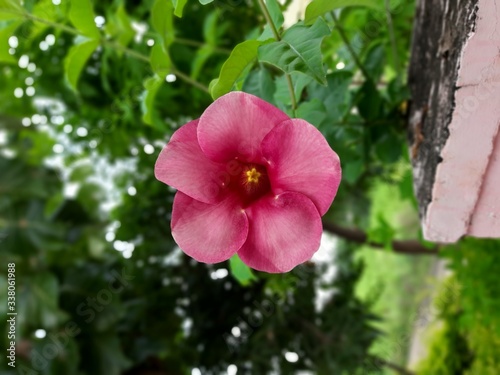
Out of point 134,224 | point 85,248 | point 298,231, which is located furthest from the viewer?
point 85,248

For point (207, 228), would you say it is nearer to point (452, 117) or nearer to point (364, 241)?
point (452, 117)

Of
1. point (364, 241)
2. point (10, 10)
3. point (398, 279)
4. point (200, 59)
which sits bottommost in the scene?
point (398, 279)

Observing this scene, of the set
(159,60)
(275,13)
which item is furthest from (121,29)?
(275,13)

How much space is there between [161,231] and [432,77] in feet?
1.82

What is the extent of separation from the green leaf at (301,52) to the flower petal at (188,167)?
5cm

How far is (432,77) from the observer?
406 millimetres

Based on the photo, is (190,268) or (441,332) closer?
(190,268)

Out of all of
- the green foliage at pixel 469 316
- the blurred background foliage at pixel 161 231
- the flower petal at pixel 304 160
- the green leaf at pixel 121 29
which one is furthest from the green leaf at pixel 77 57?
the green foliage at pixel 469 316

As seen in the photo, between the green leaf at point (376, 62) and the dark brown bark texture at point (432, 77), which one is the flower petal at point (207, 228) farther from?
the green leaf at point (376, 62)

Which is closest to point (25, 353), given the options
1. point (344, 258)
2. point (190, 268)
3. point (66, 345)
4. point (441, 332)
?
point (66, 345)

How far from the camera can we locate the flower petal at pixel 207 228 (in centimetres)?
29

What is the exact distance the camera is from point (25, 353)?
1.02m

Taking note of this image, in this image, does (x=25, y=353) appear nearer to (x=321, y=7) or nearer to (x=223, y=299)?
A: (x=223, y=299)

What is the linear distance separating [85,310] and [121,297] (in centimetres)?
7
